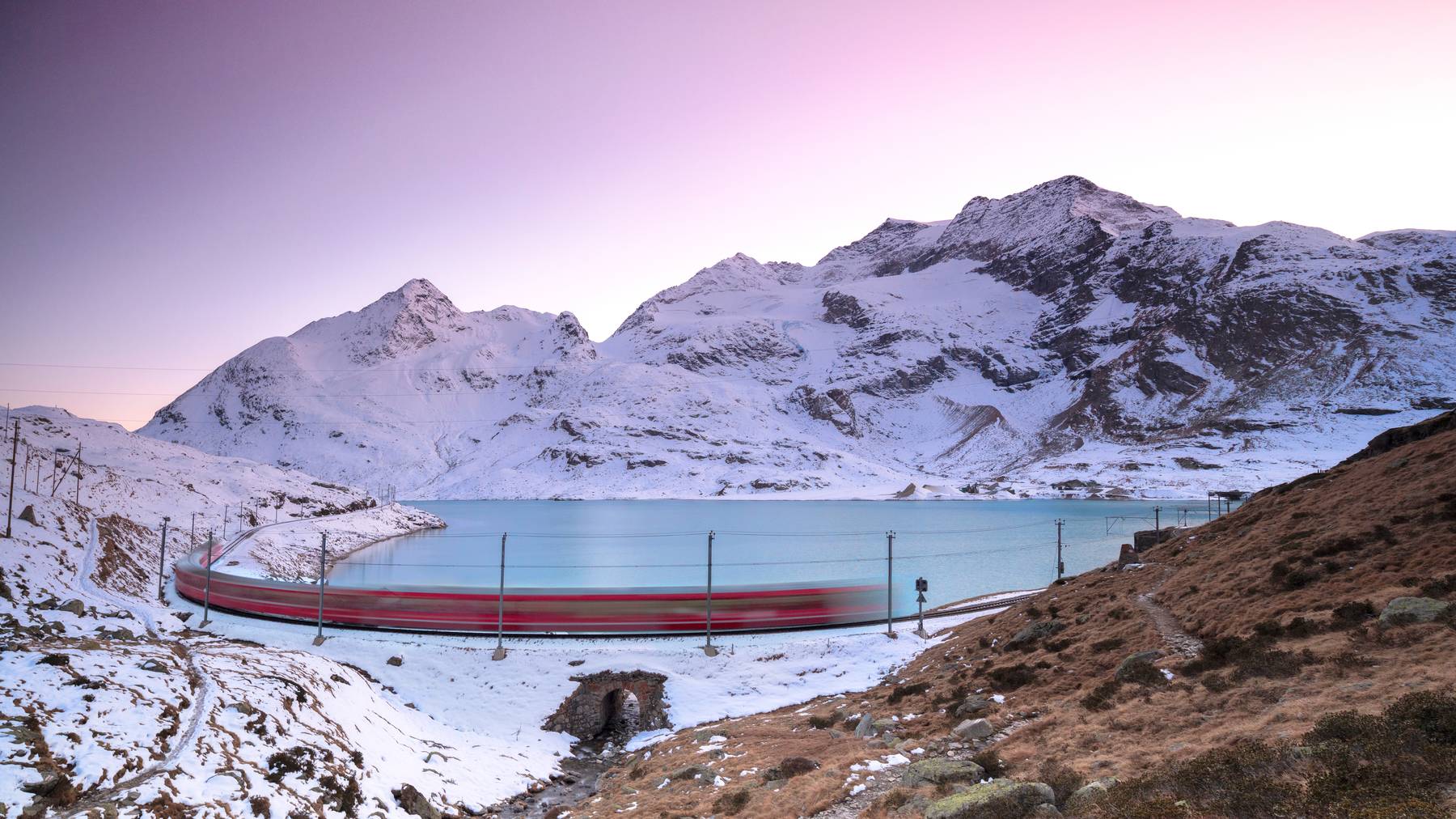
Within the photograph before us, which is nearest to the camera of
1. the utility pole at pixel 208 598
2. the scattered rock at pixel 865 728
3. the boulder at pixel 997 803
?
the boulder at pixel 997 803

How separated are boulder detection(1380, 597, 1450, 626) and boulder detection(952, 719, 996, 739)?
7.79 metres

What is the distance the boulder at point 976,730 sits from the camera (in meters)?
15.9

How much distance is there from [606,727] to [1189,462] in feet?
655

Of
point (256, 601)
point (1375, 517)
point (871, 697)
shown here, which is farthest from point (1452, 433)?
point (256, 601)

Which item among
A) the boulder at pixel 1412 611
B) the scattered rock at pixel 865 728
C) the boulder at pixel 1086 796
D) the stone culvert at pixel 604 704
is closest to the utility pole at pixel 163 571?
the stone culvert at pixel 604 704

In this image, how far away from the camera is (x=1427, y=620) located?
43.9 feet

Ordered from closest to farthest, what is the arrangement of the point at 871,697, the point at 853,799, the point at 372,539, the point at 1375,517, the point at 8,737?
the point at 8,737, the point at 853,799, the point at 1375,517, the point at 871,697, the point at 372,539

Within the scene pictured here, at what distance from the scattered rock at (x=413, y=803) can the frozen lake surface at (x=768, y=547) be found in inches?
1162

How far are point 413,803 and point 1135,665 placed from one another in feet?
57.2

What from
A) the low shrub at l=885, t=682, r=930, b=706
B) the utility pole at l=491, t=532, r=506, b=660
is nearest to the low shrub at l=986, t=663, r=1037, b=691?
the low shrub at l=885, t=682, r=930, b=706

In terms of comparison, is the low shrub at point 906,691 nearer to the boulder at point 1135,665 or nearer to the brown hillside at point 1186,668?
the brown hillside at point 1186,668

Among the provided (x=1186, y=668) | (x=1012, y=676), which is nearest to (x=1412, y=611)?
(x=1186, y=668)

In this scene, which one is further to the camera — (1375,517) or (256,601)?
(256,601)

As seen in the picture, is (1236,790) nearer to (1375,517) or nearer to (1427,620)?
(1427,620)
